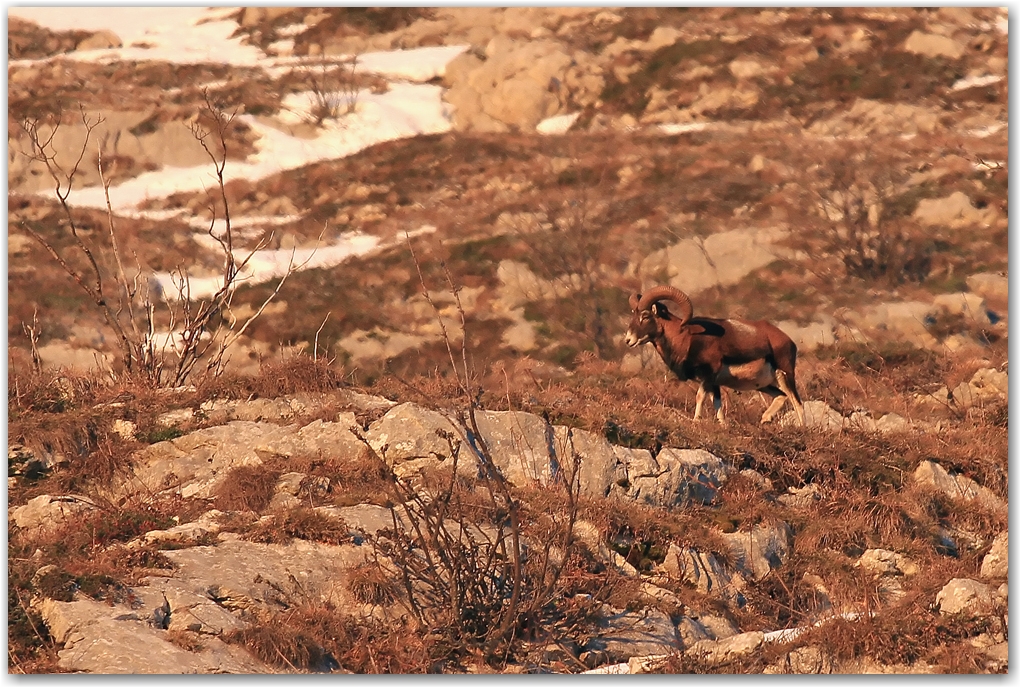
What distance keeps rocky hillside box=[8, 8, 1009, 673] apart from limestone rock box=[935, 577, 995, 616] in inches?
1.1

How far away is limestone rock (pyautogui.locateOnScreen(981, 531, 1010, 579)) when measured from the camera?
480 inches

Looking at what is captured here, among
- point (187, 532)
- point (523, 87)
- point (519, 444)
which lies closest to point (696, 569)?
point (519, 444)

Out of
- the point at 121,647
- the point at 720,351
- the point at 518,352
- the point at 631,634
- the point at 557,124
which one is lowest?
the point at 518,352

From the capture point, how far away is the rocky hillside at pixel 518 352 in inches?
413

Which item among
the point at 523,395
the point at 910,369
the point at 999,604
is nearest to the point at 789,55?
the point at 910,369

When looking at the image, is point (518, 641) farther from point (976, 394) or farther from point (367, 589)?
point (976, 394)

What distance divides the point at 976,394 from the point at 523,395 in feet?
26.9

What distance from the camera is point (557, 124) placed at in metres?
55.8

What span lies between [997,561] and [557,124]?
148 feet

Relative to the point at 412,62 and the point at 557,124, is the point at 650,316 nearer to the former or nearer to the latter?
the point at 557,124

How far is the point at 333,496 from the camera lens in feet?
40.8

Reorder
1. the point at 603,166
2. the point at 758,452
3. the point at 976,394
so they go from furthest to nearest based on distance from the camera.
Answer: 1. the point at 603,166
2. the point at 976,394
3. the point at 758,452

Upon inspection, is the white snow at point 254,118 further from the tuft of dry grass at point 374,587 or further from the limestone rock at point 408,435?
the tuft of dry grass at point 374,587

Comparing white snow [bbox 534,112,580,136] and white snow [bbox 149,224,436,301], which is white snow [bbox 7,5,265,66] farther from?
white snow [bbox 149,224,436,301]
